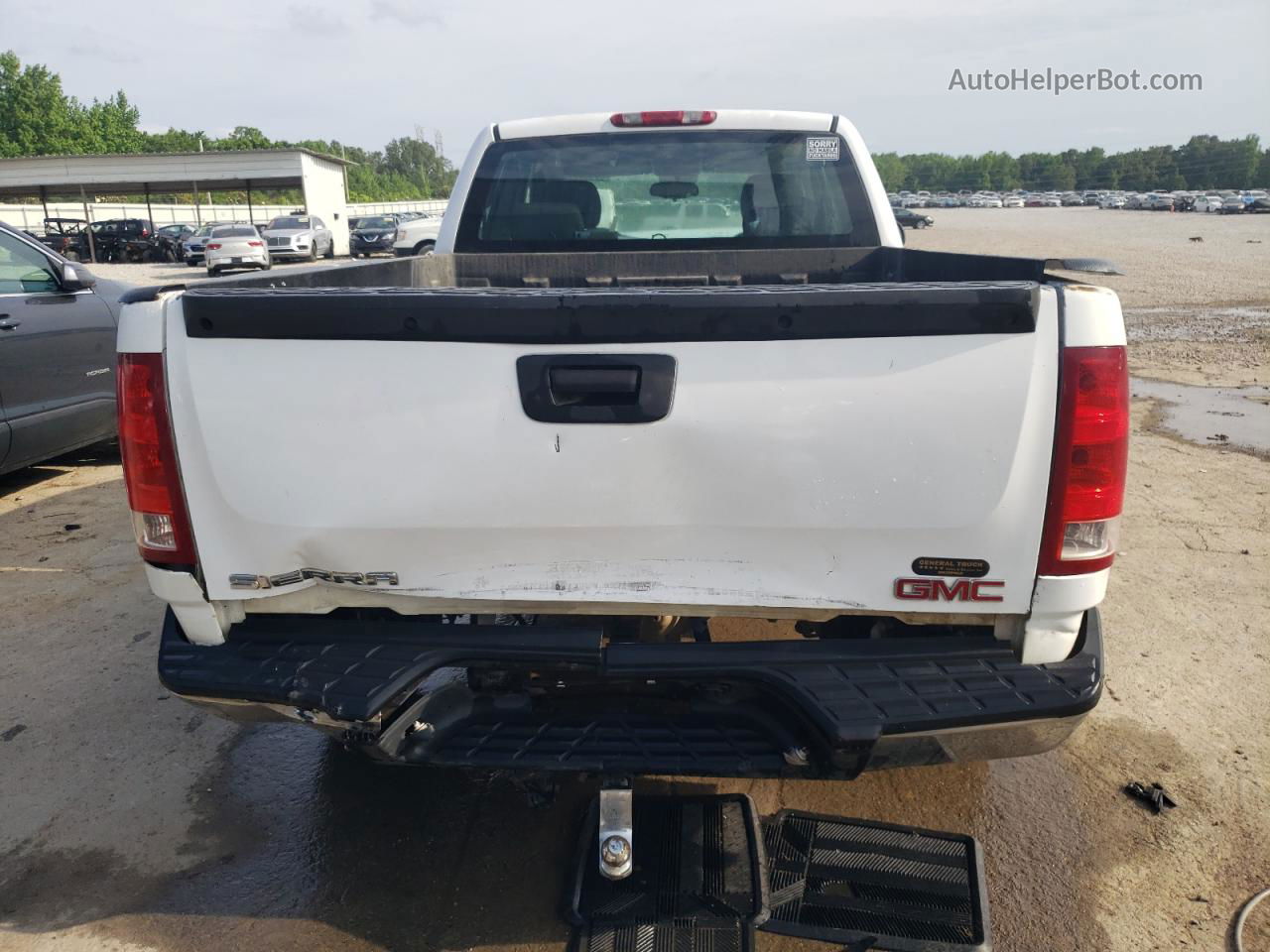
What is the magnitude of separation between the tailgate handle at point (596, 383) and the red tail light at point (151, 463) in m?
0.92

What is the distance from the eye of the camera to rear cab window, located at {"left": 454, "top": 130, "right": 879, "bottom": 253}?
4.49m

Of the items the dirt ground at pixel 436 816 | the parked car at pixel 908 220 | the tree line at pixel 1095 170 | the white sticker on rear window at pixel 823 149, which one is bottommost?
the dirt ground at pixel 436 816

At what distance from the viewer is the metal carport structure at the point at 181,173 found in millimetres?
41719

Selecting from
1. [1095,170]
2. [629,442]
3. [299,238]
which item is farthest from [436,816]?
[1095,170]

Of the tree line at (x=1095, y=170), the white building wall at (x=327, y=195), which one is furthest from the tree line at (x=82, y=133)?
the tree line at (x=1095, y=170)

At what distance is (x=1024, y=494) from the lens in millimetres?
2061

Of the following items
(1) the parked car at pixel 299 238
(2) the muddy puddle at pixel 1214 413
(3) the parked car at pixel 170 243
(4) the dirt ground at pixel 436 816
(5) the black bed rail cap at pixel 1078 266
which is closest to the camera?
(4) the dirt ground at pixel 436 816

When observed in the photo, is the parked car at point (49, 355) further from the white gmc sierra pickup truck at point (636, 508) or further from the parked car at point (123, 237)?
the parked car at point (123, 237)

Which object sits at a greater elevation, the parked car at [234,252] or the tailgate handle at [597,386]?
the parked car at [234,252]

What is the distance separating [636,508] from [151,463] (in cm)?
117

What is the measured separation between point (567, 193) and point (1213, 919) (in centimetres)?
393

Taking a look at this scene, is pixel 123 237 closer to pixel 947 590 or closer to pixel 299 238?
pixel 299 238

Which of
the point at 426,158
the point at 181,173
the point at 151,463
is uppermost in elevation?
the point at 426,158

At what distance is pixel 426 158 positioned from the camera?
146 m
